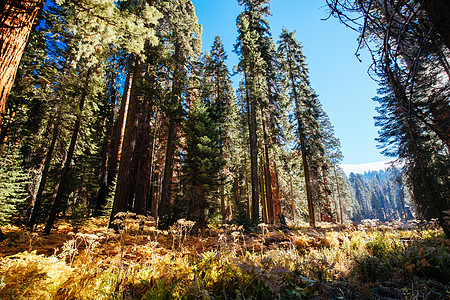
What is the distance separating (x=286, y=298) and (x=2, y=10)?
6251mm

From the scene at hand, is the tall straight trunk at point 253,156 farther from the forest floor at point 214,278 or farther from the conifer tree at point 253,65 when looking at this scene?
the forest floor at point 214,278

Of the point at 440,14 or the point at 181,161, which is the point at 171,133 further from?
the point at 440,14

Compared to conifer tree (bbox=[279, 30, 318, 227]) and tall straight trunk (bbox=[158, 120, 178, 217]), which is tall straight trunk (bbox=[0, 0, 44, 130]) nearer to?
tall straight trunk (bbox=[158, 120, 178, 217])

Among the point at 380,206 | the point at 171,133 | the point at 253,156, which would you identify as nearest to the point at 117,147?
the point at 171,133

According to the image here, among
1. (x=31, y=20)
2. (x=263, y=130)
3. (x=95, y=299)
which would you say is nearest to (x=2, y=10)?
(x=31, y=20)

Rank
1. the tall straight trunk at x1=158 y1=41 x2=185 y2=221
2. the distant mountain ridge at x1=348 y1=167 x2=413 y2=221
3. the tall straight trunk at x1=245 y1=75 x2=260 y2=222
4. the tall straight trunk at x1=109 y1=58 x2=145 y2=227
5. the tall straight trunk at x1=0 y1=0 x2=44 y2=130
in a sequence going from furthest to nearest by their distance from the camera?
the distant mountain ridge at x1=348 y1=167 x2=413 y2=221 → the tall straight trunk at x1=245 y1=75 x2=260 y2=222 → the tall straight trunk at x1=158 y1=41 x2=185 y2=221 → the tall straight trunk at x1=109 y1=58 x2=145 y2=227 → the tall straight trunk at x1=0 y1=0 x2=44 y2=130

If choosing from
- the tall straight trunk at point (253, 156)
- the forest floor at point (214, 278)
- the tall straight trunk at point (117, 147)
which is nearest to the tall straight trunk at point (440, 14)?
the forest floor at point (214, 278)

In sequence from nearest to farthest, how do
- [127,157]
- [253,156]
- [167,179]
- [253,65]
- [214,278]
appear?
[214,278] < [127,157] < [167,179] < [253,156] < [253,65]

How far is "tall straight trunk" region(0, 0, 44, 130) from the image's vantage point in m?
2.96

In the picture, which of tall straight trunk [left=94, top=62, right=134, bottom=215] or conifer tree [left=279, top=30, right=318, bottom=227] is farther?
conifer tree [left=279, top=30, right=318, bottom=227]

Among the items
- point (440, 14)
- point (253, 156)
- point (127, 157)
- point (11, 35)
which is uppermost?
point (253, 156)

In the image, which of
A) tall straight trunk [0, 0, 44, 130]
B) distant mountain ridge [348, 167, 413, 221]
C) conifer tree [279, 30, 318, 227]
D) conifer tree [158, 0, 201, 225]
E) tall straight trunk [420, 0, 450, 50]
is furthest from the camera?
distant mountain ridge [348, 167, 413, 221]

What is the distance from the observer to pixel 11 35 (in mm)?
3076

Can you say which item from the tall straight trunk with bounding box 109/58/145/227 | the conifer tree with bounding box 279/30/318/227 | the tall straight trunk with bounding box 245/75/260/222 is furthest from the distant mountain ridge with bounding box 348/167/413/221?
the tall straight trunk with bounding box 109/58/145/227
